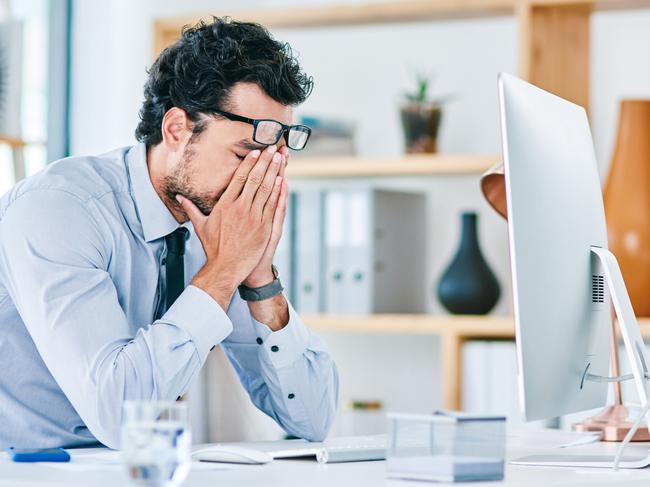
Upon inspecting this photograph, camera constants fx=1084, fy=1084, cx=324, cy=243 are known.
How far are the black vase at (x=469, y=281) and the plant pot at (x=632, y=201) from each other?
1.22ft

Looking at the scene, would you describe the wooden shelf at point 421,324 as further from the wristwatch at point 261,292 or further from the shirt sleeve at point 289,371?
the wristwatch at point 261,292

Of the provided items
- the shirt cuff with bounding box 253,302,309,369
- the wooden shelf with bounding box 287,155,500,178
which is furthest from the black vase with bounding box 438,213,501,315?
the shirt cuff with bounding box 253,302,309,369

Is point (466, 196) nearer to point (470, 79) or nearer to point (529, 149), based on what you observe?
point (470, 79)

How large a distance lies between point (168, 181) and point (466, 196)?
160 centimetres

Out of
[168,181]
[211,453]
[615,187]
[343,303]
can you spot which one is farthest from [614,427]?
[343,303]

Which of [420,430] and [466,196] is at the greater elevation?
[466,196]

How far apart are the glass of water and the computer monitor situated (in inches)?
17.4

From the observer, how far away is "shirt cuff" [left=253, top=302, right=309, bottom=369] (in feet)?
6.09

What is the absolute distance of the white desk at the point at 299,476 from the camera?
1.19 metres

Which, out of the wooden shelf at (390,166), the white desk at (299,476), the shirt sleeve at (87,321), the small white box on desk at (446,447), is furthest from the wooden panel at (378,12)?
the small white box on desk at (446,447)

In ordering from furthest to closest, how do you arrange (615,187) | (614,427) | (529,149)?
(615,187) → (614,427) → (529,149)

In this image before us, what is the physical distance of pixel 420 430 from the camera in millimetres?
1215

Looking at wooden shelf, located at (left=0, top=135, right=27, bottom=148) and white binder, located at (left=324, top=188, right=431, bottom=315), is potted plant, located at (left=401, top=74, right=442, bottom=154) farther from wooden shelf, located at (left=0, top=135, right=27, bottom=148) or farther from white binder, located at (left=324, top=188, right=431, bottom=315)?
wooden shelf, located at (left=0, top=135, right=27, bottom=148)

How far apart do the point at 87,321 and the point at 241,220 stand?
1.19 ft
